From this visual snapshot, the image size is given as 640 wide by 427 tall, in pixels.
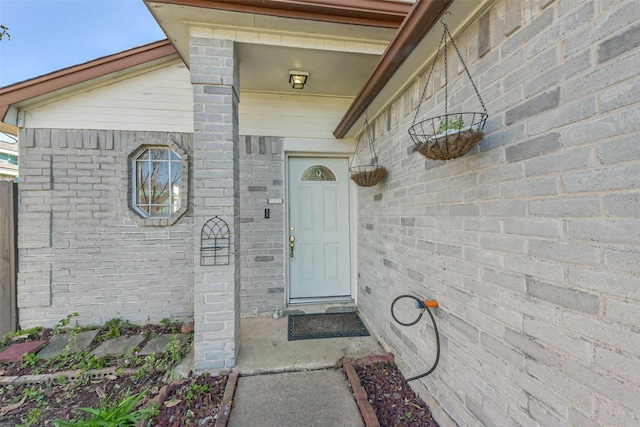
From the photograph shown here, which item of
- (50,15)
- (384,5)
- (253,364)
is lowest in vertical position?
(253,364)

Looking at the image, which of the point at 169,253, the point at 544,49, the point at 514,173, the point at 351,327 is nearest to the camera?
the point at 544,49

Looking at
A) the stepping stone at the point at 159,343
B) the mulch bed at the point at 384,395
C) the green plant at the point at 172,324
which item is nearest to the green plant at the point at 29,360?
the stepping stone at the point at 159,343

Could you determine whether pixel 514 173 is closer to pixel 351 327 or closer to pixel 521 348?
pixel 521 348

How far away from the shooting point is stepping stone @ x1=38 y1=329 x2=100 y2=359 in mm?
2652

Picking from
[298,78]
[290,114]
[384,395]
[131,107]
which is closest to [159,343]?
[384,395]

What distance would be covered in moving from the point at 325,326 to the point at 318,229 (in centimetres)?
128

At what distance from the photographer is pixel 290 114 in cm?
351

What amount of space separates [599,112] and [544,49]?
384mm

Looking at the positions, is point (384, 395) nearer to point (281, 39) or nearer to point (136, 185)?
point (281, 39)

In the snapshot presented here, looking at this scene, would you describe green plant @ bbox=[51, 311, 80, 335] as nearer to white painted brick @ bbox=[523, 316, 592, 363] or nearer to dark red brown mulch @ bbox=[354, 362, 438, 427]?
dark red brown mulch @ bbox=[354, 362, 438, 427]

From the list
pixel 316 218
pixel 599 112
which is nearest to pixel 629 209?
pixel 599 112

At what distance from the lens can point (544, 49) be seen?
1065 millimetres

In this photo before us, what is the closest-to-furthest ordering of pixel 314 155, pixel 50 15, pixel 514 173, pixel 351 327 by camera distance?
pixel 514 173 → pixel 351 327 → pixel 314 155 → pixel 50 15

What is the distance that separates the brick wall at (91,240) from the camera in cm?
306
